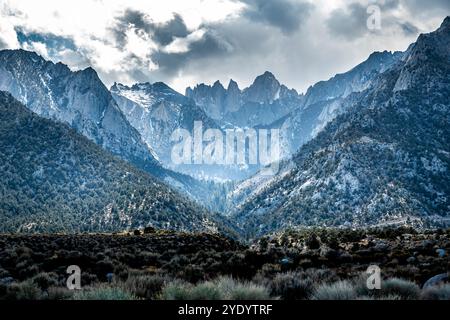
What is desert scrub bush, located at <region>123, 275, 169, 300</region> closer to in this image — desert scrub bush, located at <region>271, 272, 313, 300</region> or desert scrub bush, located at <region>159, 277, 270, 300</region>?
desert scrub bush, located at <region>159, 277, 270, 300</region>

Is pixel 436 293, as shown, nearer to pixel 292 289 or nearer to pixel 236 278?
pixel 292 289

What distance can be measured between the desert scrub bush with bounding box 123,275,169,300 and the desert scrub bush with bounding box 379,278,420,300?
6.15 m

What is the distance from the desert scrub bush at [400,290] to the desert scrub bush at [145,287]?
6150 mm

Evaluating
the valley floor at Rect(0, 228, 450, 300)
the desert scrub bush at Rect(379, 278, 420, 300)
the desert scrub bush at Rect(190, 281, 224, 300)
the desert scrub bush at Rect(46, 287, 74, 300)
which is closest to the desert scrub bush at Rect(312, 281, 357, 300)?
the valley floor at Rect(0, 228, 450, 300)

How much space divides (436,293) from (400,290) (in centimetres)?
86

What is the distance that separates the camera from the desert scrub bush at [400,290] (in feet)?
34.6

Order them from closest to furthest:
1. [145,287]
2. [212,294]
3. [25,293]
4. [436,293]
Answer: [212,294], [436,293], [25,293], [145,287]

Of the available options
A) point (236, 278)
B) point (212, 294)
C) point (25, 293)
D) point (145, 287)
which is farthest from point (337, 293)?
point (25, 293)

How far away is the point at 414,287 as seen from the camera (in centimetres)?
1094

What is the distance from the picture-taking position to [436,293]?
10.3 metres

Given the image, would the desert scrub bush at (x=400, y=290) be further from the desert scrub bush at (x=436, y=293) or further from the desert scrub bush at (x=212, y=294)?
the desert scrub bush at (x=212, y=294)
